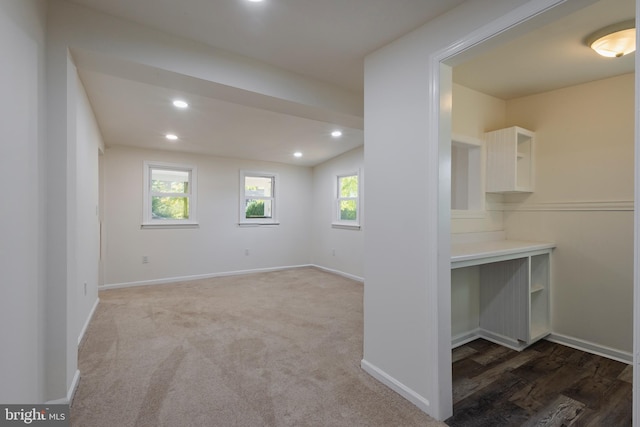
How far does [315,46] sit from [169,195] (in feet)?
13.1

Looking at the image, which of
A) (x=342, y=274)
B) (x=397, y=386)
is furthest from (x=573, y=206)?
(x=342, y=274)

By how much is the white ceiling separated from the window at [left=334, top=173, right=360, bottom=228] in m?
2.14

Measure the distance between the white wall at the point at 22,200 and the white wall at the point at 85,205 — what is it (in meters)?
0.88

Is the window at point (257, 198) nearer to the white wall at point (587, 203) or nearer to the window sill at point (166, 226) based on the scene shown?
the window sill at point (166, 226)

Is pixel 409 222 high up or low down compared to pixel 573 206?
down

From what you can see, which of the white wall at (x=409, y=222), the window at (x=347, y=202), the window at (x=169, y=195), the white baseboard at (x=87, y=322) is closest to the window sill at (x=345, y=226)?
the window at (x=347, y=202)

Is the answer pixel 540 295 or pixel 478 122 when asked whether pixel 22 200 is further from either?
pixel 540 295

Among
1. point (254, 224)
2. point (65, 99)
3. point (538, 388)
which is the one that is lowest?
point (538, 388)

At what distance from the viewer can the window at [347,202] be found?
5.28 meters

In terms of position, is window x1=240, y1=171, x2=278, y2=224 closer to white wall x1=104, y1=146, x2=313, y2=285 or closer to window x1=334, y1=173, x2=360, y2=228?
white wall x1=104, y1=146, x2=313, y2=285

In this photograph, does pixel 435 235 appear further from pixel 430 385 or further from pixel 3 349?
pixel 3 349

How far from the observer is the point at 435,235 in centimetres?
168

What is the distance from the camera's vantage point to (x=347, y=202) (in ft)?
18.1

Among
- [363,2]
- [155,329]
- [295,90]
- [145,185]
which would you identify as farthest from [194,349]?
[145,185]
